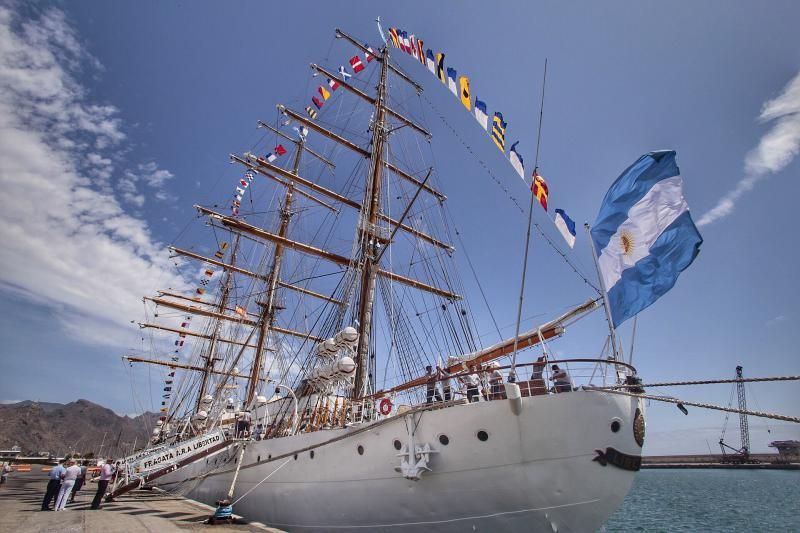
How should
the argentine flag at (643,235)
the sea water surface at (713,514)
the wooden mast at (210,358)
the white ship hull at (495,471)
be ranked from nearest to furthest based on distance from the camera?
1. the white ship hull at (495,471)
2. the argentine flag at (643,235)
3. the sea water surface at (713,514)
4. the wooden mast at (210,358)

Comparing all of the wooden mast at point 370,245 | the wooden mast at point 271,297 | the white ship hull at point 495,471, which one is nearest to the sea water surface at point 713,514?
the white ship hull at point 495,471

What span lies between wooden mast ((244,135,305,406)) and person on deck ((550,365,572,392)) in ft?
65.4

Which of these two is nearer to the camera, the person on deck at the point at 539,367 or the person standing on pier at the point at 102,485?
the person on deck at the point at 539,367

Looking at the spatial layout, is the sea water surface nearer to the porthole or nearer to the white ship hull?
Answer: the porthole

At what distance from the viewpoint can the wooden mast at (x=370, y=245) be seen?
1460cm

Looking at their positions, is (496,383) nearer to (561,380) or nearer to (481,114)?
(561,380)

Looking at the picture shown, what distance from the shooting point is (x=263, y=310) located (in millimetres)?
28406

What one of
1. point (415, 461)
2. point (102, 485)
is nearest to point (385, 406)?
point (415, 461)

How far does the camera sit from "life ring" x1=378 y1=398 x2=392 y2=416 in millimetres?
9461

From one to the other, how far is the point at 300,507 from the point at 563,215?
1019 cm

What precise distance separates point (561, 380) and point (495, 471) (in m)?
2.19

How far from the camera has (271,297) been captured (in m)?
27.8

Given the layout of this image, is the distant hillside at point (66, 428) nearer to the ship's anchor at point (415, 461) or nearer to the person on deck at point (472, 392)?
the ship's anchor at point (415, 461)

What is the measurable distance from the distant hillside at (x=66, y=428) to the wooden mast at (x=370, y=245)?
245 ft
